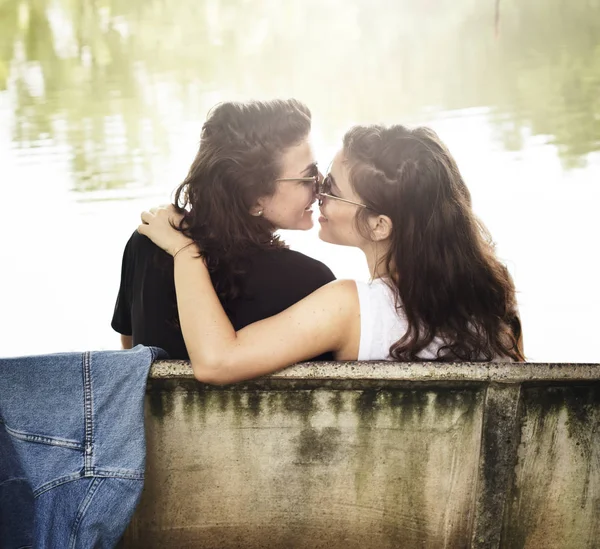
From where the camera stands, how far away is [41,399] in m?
1.71

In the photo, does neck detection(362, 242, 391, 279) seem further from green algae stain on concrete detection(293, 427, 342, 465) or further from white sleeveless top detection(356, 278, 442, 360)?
green algae stain on concrete detection(293, 427, 342, 465)

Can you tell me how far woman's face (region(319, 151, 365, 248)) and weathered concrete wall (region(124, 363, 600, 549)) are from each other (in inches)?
18.1

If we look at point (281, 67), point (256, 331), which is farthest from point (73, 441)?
point (281, 67)

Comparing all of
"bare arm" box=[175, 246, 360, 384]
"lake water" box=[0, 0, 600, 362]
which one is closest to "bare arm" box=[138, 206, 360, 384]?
"bare arm" box=[175, 246, 360, 384]

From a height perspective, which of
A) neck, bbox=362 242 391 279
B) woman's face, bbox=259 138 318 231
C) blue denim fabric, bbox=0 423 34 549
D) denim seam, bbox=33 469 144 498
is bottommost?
blue denim fabric, bbox=0 423 34 549

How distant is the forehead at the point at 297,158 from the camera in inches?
84.2

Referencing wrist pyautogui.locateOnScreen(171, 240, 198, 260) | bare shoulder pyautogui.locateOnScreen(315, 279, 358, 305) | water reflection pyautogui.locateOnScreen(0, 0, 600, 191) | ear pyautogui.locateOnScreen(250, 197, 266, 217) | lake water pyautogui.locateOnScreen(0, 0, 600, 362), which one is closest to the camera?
bare shoulder pyautogui.locateOnScreen(315, 279, 358, 305)

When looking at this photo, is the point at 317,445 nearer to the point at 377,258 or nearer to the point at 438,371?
the point at 438,371

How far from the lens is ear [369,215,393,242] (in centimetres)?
198

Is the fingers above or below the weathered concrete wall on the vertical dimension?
above

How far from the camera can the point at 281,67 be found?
1662 cm

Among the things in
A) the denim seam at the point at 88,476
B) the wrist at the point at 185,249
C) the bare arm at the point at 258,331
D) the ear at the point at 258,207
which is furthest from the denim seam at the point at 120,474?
the ear at the point at 258,207

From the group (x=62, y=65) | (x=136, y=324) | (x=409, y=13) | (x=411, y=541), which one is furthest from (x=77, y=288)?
(x=409, y=13)

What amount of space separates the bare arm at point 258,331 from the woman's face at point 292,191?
0.38 m
